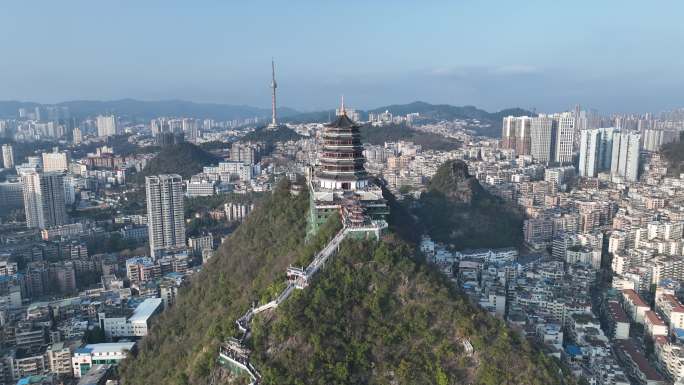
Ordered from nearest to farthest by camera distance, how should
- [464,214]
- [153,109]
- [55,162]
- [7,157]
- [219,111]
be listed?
[464,214], [55,162], [7,157], [153,109], [219,111]

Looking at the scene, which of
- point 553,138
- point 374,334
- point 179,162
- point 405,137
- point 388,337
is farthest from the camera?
point 405,137

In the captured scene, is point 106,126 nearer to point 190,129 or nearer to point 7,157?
point 190,129

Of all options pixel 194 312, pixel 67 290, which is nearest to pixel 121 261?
pixel 67 290

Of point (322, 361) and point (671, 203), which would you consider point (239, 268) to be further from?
point (671, 203)

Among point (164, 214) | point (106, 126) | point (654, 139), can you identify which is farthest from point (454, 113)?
point (164, 214)

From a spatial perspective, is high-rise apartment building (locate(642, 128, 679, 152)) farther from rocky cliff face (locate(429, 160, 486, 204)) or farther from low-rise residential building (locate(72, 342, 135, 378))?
low-rise residential building (locate(72, 342, 135, 378))

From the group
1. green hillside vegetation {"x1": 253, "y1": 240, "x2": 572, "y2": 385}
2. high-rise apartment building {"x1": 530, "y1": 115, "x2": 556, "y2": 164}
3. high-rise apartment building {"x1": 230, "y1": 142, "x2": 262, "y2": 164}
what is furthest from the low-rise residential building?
high-rise apartment building {"x1": 530, "y1": 115, "x2": 556, "y2": 164}
